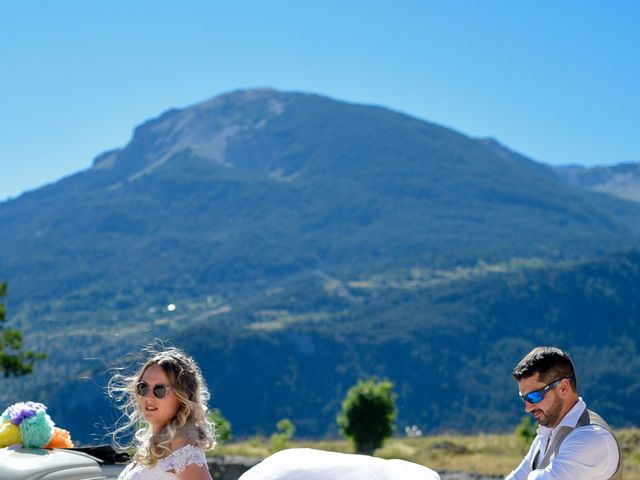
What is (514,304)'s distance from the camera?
6093 inches

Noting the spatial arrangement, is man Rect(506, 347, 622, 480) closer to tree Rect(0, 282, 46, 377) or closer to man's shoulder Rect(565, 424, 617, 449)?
man's shoulder Rect(565, 424, 617, 449)

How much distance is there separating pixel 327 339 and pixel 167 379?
136 m

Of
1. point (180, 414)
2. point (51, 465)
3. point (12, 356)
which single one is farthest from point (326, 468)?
point (12, 356)

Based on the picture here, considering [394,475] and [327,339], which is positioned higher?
[394,475]

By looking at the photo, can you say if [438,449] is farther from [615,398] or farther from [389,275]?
[389,275]

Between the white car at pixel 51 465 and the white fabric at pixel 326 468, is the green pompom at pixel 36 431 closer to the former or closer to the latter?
the white car at pixel 51 465

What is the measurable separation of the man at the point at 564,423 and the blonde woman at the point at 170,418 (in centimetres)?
126

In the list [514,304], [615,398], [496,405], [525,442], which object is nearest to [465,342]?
[514,304]

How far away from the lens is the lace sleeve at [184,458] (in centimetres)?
386

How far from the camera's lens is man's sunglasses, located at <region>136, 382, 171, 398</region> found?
3988mm

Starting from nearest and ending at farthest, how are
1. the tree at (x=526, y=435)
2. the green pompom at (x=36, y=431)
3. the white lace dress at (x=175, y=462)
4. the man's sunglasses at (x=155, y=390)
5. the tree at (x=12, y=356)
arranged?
the white lace dress at (x=175, y=462), the man's sunglasses at (x=155, y=390), the green pompom at (x=36, y=431), the tree at (x=526, y=435), the tree at (x=12, y=356)

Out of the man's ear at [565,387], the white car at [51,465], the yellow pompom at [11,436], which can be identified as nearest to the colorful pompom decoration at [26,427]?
the yellow pompom at [11,436]

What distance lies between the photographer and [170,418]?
4035mm

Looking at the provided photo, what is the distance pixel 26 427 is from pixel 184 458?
1.41 meters
